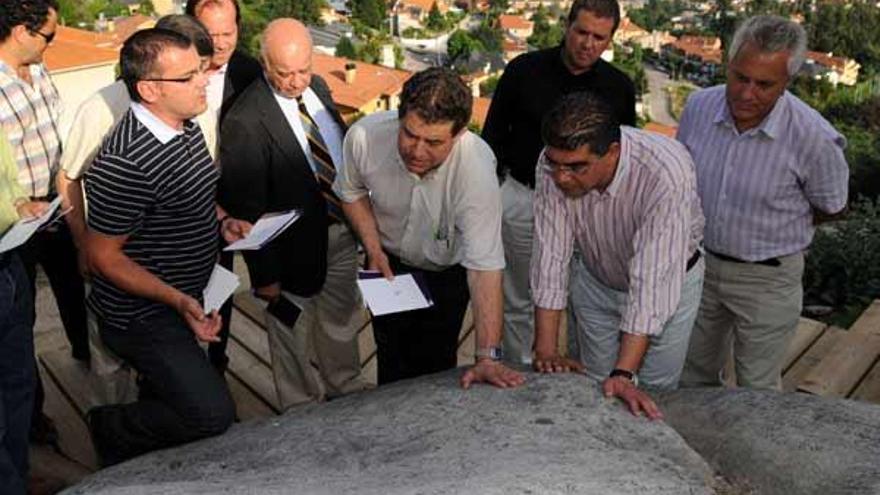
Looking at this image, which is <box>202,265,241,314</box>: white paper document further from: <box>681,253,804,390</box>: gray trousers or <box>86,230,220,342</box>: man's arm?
<box>681,253,804,390</box>: gray trousers

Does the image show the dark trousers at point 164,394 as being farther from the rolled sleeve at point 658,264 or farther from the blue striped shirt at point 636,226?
the rolled sleeve at point 658,264

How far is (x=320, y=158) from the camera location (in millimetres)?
3426

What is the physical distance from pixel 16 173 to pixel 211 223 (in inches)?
25.8

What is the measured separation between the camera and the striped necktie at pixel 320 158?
3385mm

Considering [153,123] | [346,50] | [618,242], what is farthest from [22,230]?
[346,50]

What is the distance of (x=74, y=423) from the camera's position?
12.3 feet

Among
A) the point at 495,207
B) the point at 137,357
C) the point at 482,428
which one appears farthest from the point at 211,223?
the point at 482,428

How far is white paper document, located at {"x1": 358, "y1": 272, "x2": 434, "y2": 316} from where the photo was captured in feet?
9.93

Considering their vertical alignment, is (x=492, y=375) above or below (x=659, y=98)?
above

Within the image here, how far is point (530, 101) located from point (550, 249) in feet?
3.66

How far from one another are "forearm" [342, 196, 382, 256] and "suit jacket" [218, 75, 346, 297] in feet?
0.74

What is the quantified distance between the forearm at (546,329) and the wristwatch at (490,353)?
0.13 metres

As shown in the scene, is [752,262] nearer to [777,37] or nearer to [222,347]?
[777,37]

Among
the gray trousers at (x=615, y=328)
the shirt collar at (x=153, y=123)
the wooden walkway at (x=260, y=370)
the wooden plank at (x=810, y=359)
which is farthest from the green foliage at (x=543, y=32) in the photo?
the shirt collar at (x=153, y=123)
